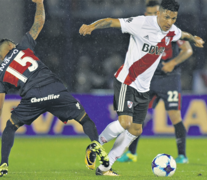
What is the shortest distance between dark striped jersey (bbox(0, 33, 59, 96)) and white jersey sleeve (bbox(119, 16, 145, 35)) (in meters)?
1.06

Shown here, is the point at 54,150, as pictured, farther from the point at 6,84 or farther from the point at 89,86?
the point at 89,86

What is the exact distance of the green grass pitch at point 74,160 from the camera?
17.6 feet

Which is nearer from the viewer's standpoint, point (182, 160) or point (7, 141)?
point (7, 141)

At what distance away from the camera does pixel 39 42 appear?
1678 centimetres

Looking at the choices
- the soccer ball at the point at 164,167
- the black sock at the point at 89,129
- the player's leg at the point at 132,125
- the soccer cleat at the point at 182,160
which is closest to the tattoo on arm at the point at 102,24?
the player's leg at the point at 132,125

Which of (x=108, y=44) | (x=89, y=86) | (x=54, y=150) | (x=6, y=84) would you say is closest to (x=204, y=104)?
(x=54, y=150)

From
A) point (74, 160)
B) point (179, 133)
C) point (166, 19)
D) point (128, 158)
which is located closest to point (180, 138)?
point (179, 133)

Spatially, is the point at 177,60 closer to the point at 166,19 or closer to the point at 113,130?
the point at 166,19

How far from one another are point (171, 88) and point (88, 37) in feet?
35.1

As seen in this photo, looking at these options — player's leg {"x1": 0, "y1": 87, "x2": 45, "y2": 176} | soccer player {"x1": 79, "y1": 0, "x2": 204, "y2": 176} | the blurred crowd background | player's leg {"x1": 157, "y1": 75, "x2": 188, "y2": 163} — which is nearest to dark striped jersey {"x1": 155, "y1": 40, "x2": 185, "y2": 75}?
player's leg {"x1": 157, "y1": 75, "x2": 188, "y2": 163}

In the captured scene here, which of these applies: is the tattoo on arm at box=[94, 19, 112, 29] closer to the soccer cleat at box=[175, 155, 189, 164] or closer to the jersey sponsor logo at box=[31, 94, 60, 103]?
the jersey sponsor logo at box=[31, 94, 60, 103]

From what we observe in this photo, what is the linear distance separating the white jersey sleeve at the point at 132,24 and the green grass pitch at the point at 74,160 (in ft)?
5.67

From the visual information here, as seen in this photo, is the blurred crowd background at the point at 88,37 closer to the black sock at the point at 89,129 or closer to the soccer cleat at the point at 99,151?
the black sock at the point at 89,129

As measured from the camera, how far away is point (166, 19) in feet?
17.8
